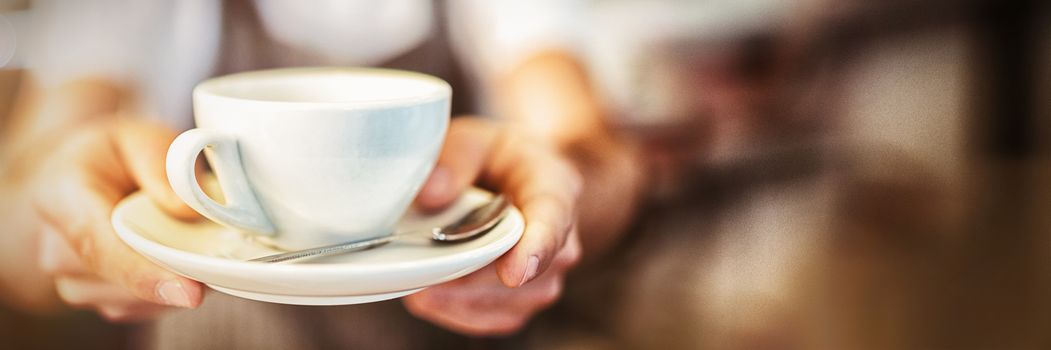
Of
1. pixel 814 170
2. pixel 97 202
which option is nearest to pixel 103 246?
pixel 97 202

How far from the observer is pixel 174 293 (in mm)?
220

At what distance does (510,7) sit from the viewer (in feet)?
1.04

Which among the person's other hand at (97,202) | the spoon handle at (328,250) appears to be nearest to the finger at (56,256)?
the person's other hand at (97,202)

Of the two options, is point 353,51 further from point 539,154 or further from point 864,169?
point 864,169

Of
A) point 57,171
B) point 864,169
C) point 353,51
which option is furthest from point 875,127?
point 57,171

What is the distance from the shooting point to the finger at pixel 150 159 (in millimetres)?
248

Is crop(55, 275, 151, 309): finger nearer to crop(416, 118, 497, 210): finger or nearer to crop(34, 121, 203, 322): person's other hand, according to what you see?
crop(34, 121, 203, 322): person's other hand

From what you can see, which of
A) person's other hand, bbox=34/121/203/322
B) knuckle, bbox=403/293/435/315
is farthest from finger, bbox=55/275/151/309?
knuckle, bbox=403/293/435/315

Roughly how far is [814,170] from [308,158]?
0.73 feet

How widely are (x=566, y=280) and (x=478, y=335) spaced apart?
5cm

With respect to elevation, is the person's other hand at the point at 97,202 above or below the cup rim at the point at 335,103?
below

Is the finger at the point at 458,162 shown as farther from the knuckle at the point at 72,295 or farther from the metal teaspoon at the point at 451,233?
the knuckle at the point at 72,295

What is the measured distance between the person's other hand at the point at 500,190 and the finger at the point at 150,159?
0.08 meters

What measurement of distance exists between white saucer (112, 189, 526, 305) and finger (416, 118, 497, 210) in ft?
0.07
